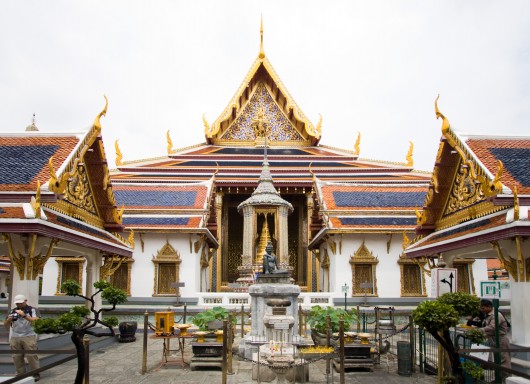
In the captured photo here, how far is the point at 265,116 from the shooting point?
29.8 meters

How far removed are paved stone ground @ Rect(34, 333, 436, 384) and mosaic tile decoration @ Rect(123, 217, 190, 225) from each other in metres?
7.90

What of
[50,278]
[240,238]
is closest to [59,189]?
[50,278]

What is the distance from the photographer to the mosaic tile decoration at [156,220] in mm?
18188

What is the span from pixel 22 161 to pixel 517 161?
882 cm

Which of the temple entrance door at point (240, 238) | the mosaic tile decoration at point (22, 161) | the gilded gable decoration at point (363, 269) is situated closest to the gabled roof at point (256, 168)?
the temple entrance door at point (240, 238)

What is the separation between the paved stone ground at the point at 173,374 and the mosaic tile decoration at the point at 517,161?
3.48 meters

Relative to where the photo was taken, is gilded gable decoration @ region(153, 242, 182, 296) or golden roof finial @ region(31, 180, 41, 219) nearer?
golden roof finial @ region(31, 180, 41, 219)

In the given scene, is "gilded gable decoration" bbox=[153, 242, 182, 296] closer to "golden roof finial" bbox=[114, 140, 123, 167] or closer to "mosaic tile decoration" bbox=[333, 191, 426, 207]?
"mosaic tile decoration" bbox=[333, 191, 426, 207]

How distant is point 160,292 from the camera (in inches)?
699

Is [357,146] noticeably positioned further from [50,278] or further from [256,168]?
[50,278]

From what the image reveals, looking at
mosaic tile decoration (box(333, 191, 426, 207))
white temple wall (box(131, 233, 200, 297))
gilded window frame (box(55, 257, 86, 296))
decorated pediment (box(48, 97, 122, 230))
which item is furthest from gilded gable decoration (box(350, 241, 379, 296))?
gilded window frame (box(55, 257, 86, 296))

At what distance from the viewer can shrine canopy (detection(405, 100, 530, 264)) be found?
7.45m

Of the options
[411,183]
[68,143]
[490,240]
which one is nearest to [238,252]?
[411,183]

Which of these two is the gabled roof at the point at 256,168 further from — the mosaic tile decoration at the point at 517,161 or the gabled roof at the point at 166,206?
the mosaic tile decoration at the point at 517,161
